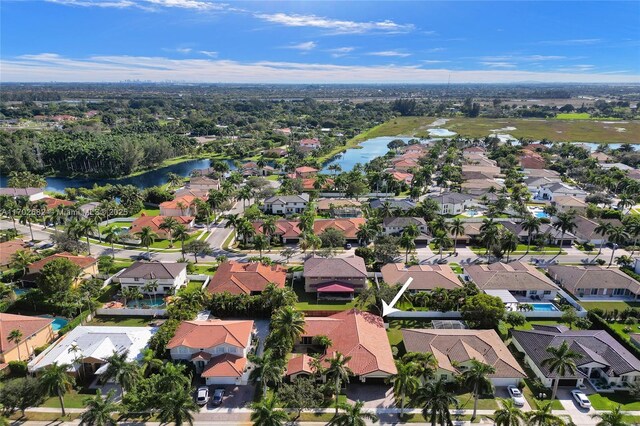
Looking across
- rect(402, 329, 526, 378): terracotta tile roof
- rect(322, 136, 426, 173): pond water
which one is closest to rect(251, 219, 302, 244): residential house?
rect(402, 329, 526, 378): terracotta tile roof

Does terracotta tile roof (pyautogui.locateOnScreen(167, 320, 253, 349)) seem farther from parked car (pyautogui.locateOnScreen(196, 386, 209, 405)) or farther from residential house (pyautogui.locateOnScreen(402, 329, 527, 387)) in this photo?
residential house (pyautogui.locateOnScreen(402, 329, 527, 387))

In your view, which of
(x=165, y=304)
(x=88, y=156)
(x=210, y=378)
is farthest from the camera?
(x=88, y=156)

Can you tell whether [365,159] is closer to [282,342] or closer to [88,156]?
[88,156]

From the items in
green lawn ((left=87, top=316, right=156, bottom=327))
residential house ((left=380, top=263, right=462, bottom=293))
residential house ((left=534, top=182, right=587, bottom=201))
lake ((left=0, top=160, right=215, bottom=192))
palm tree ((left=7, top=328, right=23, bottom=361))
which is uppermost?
residential house ((left=534, top=182, right=587, bottom=201))

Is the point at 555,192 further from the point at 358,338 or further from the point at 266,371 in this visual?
the point at 266,371

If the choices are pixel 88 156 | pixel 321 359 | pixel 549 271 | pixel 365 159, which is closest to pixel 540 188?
pixel 549 271


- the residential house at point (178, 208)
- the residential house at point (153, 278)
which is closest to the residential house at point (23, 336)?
the residential house at point (153, 278)
